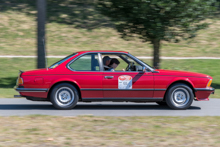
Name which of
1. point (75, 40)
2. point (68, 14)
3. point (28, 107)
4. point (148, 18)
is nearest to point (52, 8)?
point (68, 14)

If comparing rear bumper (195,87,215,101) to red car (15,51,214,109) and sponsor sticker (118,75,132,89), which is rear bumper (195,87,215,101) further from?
sponsor sticker (118,75,132,89)

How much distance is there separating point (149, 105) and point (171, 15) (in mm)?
4337

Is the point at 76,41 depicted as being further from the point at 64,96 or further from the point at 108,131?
the point at 108,131

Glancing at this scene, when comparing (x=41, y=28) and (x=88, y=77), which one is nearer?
(x=88, y=77)

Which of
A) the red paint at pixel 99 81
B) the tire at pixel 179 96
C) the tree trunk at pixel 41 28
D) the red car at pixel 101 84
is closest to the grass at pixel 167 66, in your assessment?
the tree trunk at pixel 41 28

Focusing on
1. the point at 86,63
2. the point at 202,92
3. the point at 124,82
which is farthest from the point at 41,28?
the point at 202,92

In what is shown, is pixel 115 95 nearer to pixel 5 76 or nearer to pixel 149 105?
pixel 149 105

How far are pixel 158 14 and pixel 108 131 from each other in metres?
7.27

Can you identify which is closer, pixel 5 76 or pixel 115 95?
pixel 115 95

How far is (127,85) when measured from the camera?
316 inches

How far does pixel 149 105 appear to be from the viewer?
29.8 ft

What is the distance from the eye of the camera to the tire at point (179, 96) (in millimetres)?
8195

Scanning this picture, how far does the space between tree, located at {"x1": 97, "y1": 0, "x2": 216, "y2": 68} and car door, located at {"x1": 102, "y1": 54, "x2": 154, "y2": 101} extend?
13.9ft

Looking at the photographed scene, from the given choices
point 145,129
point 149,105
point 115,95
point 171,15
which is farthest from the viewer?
point 171,15
